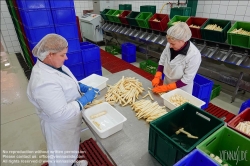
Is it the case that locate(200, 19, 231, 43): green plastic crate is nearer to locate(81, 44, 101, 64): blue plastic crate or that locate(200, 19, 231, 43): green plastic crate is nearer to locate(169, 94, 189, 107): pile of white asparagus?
locate(169, 94, 189, 107): pile of white asparagus

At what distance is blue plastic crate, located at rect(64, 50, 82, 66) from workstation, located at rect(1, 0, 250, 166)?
0.02 metres

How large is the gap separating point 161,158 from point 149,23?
3.96 m

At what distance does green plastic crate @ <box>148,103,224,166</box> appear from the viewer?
1.03 meters

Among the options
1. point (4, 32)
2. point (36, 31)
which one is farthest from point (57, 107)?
point (4, 32)

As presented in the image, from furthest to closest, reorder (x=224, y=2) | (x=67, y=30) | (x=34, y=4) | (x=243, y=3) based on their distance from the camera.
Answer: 1. (x=224, y=2)
2. (x=243, y=3)
3. (x=67, y=30)
4. (x=34, y=4)

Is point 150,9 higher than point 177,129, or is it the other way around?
point 150,9

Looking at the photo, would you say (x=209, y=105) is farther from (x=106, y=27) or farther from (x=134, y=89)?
(x=106, y=27)

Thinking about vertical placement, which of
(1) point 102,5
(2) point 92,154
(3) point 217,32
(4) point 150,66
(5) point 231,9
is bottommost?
(2) point 92,154

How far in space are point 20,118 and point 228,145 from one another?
3.45 meters

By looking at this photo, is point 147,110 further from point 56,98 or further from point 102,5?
point 102,5

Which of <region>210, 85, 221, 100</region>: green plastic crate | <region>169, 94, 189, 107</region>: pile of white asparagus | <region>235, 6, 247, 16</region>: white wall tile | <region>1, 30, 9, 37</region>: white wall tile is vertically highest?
<region>235, 6, 247, 16</region>: white wall tile

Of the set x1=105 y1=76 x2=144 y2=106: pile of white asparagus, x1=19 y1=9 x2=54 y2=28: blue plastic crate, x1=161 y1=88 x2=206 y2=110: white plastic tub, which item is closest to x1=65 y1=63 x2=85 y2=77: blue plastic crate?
x1=19 y1=9 x2=54 y2=28: blue plastic crate

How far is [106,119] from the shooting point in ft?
5.13

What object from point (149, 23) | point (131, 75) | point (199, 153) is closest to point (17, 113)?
point (131, 75)
